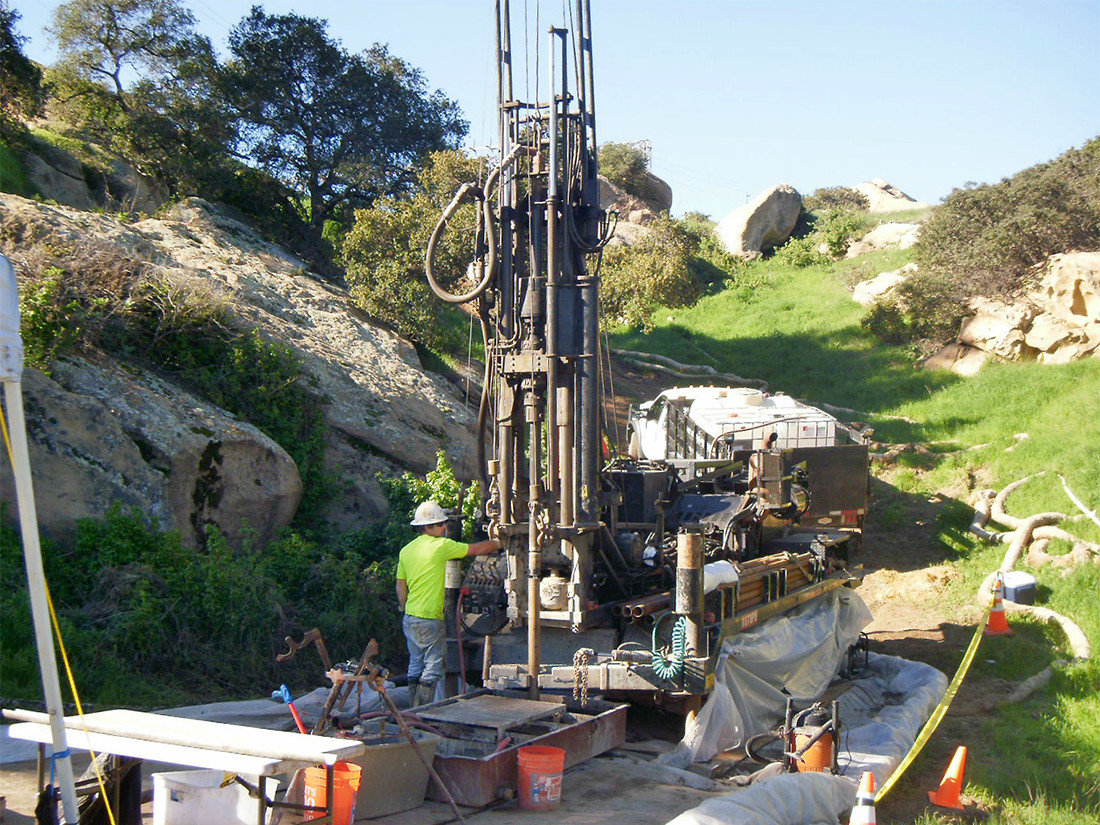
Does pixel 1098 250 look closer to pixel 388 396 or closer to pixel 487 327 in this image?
pixel 388 396

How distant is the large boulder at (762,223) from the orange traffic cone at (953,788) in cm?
3294

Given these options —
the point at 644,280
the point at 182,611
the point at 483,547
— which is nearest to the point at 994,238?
the point at 644,280

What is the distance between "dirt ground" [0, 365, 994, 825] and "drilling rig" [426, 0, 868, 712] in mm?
741

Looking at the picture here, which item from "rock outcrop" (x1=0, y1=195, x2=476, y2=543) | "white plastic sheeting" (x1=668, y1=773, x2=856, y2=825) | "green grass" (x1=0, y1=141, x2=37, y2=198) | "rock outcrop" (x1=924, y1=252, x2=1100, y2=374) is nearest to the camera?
"white plastic sheeting" (x1=668, y1=773, x2=856, y2=825)

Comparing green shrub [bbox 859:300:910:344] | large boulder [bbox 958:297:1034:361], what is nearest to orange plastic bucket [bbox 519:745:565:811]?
large boulder [bbox 958:297:1034:361]

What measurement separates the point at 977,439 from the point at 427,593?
15.2 meters

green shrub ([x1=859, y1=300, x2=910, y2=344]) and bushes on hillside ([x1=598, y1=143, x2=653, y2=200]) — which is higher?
bushes on hillside ([x1=598, y1=143, x2=653, y2=200])

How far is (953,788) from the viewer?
279 inches

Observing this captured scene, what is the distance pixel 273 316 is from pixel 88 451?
5.54 metres

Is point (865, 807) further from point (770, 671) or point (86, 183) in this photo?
point (86, 183)

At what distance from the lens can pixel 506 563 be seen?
891cm

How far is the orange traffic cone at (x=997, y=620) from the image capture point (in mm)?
12508

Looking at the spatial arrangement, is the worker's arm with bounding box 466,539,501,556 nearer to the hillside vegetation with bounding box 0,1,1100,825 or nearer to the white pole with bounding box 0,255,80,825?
the hillside vegetation with bounding box 0,1,1100,825

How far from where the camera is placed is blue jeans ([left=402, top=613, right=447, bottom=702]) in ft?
26.6
